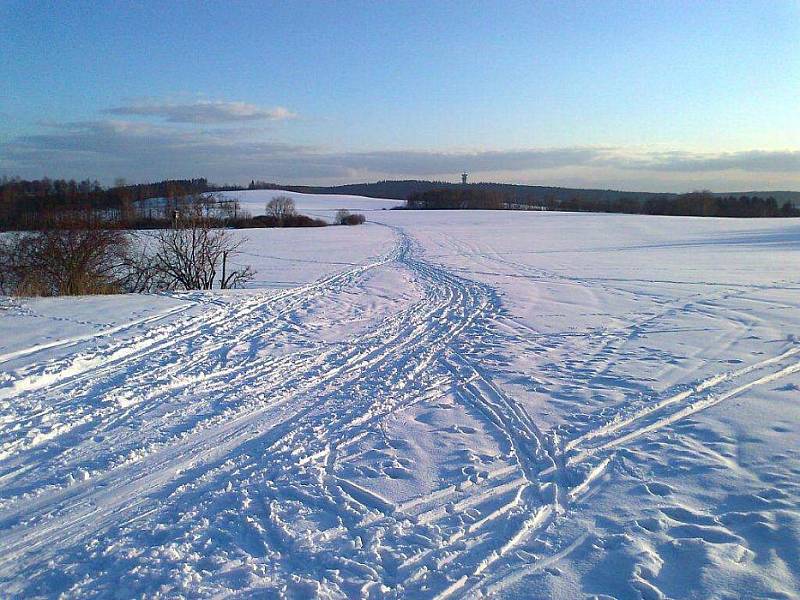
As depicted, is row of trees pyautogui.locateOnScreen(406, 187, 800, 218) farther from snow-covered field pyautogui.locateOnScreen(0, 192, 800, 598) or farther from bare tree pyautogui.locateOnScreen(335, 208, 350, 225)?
snow-covered field pyautogui.locateOnScreen(0, 192, 800, 598)

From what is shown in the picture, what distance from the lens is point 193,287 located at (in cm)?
1784

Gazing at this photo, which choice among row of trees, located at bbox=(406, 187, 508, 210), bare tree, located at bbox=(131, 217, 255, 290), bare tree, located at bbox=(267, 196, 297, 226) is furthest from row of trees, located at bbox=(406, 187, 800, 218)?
bare tree, located at bbox=(131, 217, 255, 290)

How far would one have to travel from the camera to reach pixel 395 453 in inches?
218

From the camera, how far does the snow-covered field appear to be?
372 cm

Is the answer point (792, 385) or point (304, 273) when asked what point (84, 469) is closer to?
point (792, 385)

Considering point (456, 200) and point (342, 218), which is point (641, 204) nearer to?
point (456, 200)

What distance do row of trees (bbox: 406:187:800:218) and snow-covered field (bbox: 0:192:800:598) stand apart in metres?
75.8

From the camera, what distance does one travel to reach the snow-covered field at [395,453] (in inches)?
146

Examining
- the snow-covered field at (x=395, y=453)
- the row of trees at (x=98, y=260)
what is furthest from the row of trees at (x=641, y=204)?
the snow-covered field at (x=395, y=453)

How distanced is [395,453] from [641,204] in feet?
319

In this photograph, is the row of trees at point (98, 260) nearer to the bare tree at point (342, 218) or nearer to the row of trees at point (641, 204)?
the bare tree at point (342, 218)

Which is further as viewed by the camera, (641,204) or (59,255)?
(641,204)

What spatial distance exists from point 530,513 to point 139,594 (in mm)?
2787

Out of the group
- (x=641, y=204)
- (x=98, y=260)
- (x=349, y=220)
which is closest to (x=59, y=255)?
(x=98, y=260)
